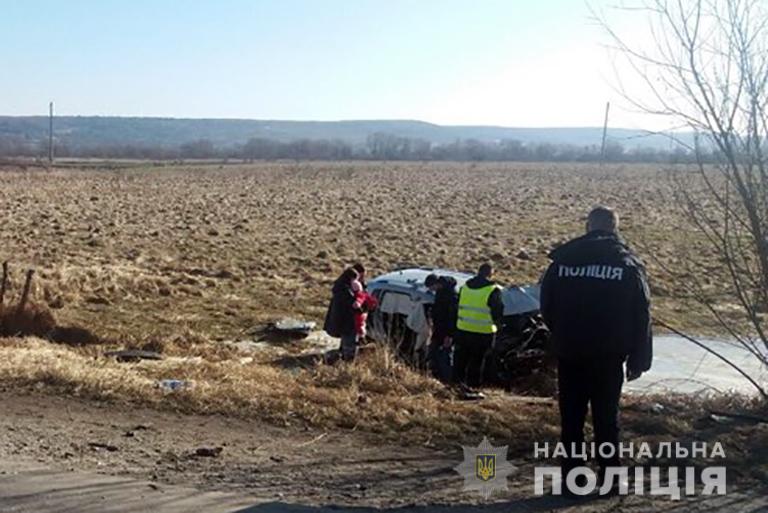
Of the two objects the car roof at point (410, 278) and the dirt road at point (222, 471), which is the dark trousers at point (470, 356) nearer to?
the car roof at point (410, 278)

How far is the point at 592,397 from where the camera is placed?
548 cm

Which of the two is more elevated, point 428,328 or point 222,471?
point 222,471

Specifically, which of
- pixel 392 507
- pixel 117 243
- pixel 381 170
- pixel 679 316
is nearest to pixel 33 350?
pixel 392 507

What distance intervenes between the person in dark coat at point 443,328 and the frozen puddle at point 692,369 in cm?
227

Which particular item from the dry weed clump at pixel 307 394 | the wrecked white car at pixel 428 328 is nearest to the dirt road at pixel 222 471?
the dry weed clump at pixel 307 394

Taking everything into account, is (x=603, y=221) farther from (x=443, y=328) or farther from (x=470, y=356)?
(x=443, y=328)

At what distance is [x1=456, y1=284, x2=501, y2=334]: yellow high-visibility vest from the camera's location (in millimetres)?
10938

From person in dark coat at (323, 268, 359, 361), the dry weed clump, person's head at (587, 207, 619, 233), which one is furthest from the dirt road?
person in dark coat at (323, 268, 359, 361)

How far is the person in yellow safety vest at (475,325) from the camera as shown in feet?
35.9

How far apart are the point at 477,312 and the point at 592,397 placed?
5.49m

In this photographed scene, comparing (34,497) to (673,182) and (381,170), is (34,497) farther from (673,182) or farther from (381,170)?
(381,170)

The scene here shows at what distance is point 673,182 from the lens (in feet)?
25.1

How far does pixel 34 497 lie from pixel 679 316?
15206 millimetres

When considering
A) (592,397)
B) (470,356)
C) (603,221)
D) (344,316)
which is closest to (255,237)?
(344,316)
